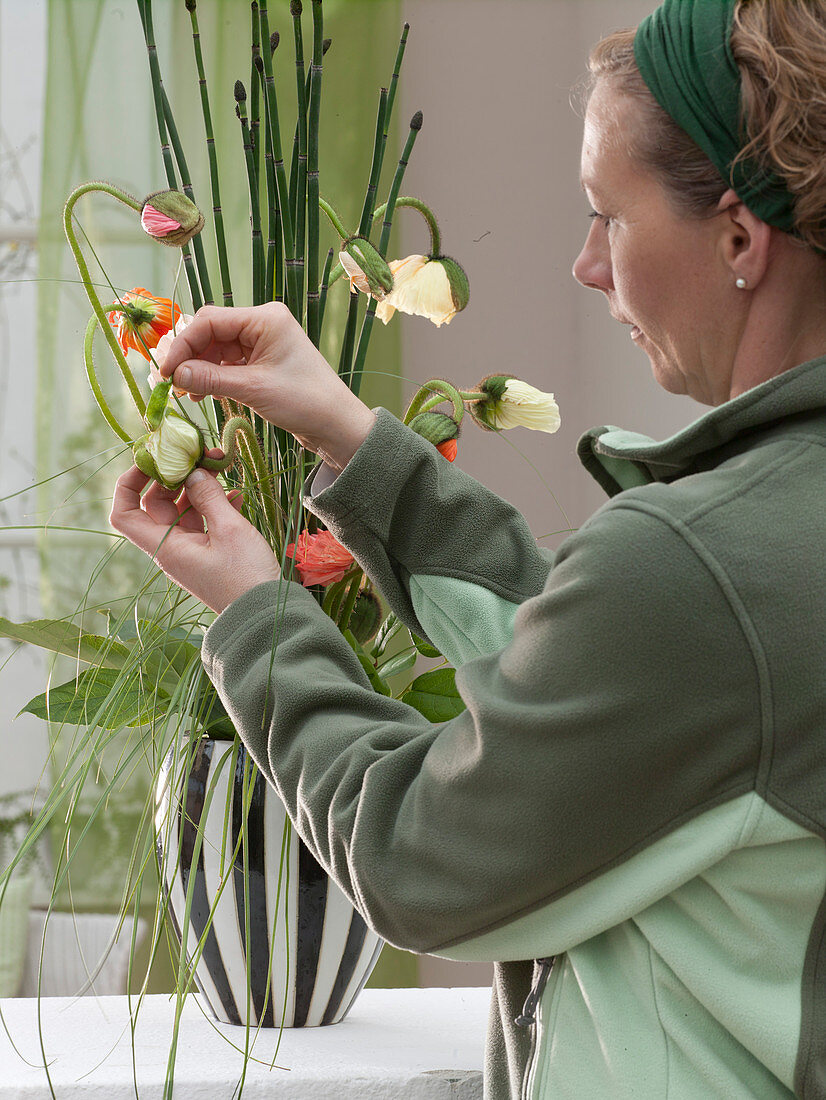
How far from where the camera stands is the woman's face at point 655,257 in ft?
1.57

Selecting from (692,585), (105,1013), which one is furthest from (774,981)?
(105,1013)

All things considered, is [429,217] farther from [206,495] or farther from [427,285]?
[206,495]

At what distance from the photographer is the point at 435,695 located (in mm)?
760

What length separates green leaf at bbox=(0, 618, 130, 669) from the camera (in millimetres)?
719

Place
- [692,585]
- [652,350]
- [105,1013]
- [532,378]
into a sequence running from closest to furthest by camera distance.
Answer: [692,585]
[652,350]
[105,1013]
[532,378]

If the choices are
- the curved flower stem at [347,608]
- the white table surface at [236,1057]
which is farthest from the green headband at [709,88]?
the white table surface at [236,1057]

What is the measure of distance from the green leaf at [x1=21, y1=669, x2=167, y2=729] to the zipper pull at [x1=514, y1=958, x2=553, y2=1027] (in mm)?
312

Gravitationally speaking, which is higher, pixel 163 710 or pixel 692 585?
pixel 692 585

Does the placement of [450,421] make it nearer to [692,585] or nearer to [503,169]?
[692,585]

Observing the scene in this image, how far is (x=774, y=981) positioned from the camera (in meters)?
0.42

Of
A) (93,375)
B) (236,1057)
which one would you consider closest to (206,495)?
(93,375)

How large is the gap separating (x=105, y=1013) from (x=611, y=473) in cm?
57

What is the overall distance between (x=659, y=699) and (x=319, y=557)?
0.31m

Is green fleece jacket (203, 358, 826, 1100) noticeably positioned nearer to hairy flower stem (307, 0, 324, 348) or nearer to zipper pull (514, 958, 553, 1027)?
zipper pull (514, 958, 553, 1027)
